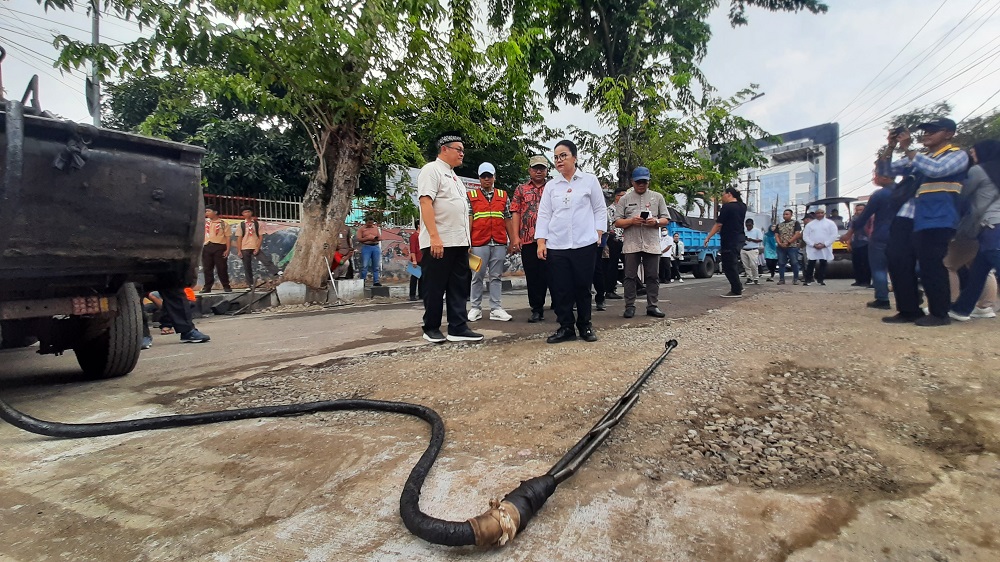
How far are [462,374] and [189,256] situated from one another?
1878 millimetres

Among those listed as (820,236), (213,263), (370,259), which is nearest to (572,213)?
(370,259)

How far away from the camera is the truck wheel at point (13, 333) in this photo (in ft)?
10.7

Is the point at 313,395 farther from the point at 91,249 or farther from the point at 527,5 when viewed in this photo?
the point at 527,5

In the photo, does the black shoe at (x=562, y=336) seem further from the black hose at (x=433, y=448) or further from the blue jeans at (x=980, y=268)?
the blue jeans at (x=980, y=268)

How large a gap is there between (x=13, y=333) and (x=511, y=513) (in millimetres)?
3697

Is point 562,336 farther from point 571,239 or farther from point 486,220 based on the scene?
point 486,220

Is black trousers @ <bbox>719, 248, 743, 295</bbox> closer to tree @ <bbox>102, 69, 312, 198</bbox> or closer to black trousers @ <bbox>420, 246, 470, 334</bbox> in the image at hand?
black trousers @ <bbox>420, 246, 470, 334</bbox>

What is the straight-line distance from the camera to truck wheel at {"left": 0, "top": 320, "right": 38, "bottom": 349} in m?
3.27

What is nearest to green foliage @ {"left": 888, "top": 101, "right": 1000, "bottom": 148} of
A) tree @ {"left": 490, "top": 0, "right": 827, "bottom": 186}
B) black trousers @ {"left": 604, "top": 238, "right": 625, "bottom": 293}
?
tree @ {"left": 490, "top": 0, "right": 827, "bottom": 186}

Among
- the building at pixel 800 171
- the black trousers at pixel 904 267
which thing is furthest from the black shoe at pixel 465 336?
the building at pixel 800 171

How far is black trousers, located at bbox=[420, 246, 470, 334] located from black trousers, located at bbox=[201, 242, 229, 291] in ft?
23.3

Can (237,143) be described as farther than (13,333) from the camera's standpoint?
Yes

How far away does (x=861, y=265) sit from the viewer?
8.91 meters

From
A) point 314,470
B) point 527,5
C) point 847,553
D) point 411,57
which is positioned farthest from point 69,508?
point 527,5
